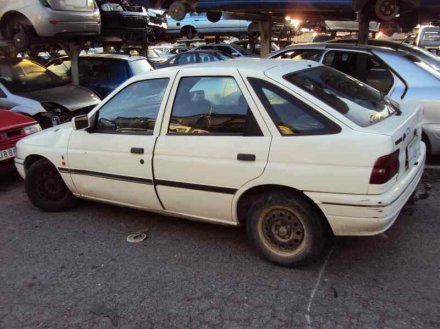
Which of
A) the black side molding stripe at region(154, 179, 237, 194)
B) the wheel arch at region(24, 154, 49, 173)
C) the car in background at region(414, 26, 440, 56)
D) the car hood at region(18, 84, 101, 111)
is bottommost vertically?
the car in background at region(414, 26, 440, 56)

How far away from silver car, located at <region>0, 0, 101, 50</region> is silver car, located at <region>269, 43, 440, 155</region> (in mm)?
4894

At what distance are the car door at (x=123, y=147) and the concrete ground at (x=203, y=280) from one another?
0.42 meters

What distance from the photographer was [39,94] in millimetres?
7898

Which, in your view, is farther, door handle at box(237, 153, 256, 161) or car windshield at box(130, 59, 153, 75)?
car windshield at box(130, 59, 153, 75)

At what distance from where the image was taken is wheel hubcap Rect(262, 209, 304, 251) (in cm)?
343

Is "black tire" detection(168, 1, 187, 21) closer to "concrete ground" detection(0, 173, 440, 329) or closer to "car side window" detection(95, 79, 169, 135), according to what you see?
"car side window" detection(95, 79, 169, 135)

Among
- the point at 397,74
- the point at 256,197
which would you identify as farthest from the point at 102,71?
the point at 256,197

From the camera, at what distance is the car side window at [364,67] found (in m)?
5.83

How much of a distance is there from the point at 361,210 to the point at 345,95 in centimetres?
106

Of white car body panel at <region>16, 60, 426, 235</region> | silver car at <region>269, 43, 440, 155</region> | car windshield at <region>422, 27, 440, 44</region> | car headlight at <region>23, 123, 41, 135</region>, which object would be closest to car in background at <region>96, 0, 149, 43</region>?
car headlight at <region>23, 123, 41, 135</region>

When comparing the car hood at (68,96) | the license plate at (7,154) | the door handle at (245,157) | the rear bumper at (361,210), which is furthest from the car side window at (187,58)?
the rear bumper at (361,210)

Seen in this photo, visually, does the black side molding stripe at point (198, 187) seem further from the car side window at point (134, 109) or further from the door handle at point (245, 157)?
the car side window at point (134, 109)

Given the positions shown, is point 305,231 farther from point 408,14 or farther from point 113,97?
point 408,14

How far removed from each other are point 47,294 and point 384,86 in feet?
15.1
